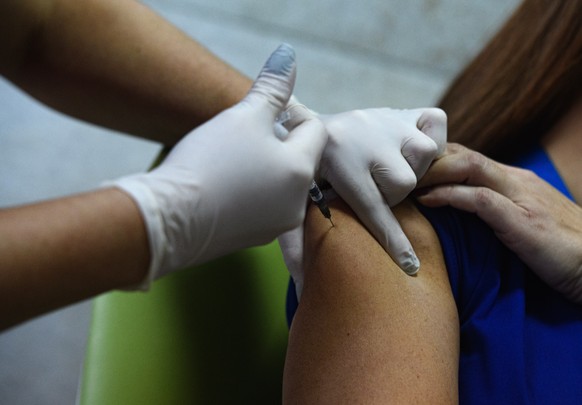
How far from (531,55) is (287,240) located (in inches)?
21.9

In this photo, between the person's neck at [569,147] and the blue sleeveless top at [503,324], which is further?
the person's neck at [569,147]

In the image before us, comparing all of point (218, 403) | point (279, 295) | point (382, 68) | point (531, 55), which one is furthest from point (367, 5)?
point (218, 403)

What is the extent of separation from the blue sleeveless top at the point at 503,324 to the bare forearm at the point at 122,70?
396mm

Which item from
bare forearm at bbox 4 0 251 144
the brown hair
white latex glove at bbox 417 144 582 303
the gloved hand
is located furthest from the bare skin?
bare forearm at bbox 4 0 251 144

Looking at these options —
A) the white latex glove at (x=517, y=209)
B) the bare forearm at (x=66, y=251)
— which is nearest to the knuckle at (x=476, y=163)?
the white latex glove at (x=517, y=209)

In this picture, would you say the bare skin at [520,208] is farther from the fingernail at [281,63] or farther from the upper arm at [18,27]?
the upper arm at [18,27]

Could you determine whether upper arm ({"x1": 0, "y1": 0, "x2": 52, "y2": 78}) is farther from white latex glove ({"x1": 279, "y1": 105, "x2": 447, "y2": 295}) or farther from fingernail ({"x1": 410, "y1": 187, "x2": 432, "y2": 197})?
fingernail ({"x1": 410, "y1": 187, "x2": 432, "y2": 197})

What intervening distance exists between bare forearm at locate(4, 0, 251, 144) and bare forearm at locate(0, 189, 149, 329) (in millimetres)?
423

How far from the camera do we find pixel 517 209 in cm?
89

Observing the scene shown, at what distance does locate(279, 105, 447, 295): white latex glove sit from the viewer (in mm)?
866

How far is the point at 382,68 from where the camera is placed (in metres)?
2.27

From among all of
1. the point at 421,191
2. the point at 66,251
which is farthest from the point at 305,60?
the point at 66,251

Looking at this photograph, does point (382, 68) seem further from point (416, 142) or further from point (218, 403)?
point (218, 403)

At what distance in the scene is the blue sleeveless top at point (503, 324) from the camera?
0.81 m
